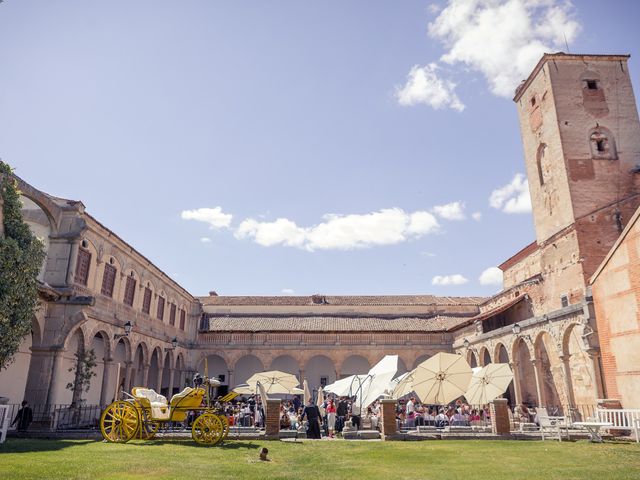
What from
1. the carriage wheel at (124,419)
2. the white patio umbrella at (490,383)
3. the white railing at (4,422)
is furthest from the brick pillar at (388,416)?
the white railing at (4,422)

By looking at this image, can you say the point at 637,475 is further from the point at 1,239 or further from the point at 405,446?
the point at 1,239

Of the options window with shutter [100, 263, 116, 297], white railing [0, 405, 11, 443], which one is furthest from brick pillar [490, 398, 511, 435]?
window with shutter [100, 263, 116, 297]

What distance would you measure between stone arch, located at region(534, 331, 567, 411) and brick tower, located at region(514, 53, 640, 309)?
2.20 m

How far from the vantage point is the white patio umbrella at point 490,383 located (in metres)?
15.6

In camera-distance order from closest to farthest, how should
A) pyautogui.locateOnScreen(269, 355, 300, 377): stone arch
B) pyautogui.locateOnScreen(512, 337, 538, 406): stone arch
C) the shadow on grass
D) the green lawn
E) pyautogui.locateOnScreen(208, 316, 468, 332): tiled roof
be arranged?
the green lawn → the shadow on grass → pyautogui.locateOnScreen(512, 337, 538, 406): stone arch → pyautogui.locateOnScreen(208, 316, 468, 332): tiled roof → pyautogui.locateOnScreen(269, 355, 300, 377): stone arch

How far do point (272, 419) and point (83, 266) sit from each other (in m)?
9.58

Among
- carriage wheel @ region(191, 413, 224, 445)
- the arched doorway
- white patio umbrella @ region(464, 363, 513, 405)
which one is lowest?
carriage wheel @ region(191, 413, 224, 445)

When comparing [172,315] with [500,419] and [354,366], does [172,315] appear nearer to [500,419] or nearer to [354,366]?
[354,366]

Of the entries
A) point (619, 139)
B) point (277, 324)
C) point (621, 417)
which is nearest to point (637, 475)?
point (621, 417)

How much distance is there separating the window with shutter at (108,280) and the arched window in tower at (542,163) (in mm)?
22168

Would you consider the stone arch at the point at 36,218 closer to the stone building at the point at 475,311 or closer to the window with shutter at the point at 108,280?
the stone building at the point at 475,311

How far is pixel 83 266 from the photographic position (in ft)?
56.1

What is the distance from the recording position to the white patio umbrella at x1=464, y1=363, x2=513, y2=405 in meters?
15.6

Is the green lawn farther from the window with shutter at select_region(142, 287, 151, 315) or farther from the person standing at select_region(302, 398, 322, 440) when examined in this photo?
the window with shutter at select_region(142, 287, 151, 315)
